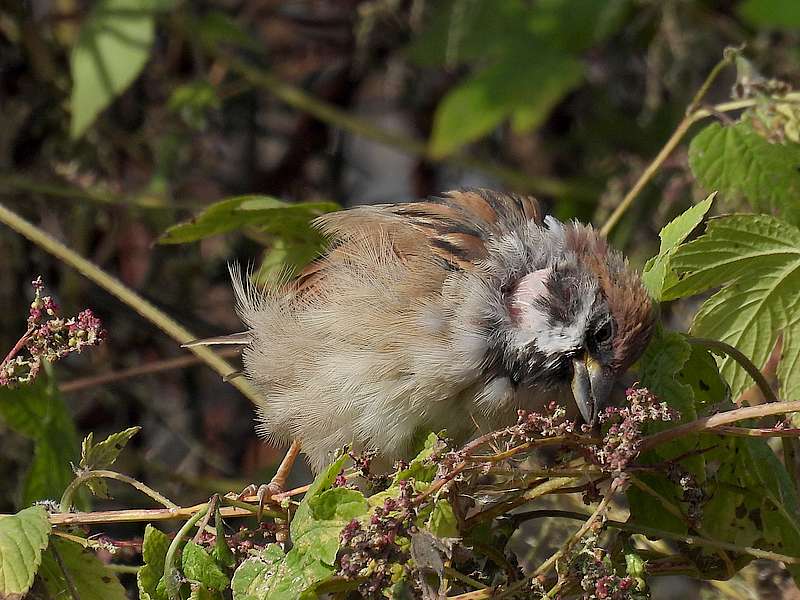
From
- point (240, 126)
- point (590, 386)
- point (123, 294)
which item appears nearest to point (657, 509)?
point (590, 386)

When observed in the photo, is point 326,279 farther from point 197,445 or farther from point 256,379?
point 197,445

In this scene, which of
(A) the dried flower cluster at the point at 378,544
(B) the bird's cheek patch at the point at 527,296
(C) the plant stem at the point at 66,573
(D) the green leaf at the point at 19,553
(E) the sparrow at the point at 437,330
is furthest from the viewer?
(B) the bird's cheek patch at the point at 527,296

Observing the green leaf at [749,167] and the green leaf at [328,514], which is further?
the green leaf at [749,167]

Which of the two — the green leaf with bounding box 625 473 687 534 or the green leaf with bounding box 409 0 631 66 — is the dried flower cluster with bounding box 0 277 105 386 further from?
the green leaf with bounding box 409 0 631 66

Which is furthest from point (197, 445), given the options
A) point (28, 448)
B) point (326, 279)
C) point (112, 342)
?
point (326, 279)

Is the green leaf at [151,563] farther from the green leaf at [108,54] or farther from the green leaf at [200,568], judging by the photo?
the green leaf at [108,54]

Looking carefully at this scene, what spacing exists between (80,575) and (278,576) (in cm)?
42

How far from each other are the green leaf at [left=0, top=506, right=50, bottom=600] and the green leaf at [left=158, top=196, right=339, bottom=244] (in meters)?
0.99

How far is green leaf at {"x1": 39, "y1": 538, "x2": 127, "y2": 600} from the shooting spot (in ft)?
6.11

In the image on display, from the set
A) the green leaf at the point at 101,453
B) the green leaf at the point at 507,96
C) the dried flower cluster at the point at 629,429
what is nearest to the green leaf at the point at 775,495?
the dried flower cluster at the point at 629,429

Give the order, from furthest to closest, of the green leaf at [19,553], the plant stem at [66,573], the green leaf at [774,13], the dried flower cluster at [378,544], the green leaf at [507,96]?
the green leaf at [507,96]
the green leaf at [774,13]
the plant stem at [66,573]
the green leaf at [19,553]
the dried flower cluster at [378,544]

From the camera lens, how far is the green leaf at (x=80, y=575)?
6.11 feet

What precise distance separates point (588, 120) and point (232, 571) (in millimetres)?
3653

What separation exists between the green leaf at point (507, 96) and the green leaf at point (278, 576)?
254 cm
